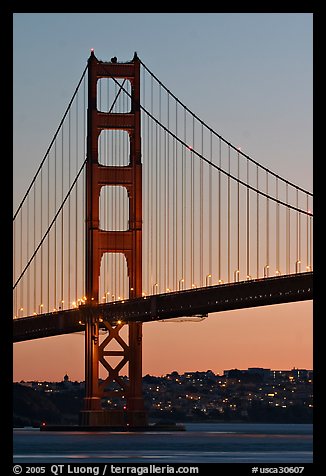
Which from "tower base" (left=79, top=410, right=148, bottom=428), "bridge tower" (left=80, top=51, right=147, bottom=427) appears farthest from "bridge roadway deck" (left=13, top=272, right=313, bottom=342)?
"tower base" (left=79, top=410, right=148, bottom=428)

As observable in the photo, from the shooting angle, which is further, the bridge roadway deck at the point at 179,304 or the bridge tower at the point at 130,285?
the bridge tower at the point at 130,285

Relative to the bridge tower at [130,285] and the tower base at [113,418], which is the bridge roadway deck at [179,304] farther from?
the tower base at [113,418]

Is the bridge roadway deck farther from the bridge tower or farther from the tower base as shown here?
the tower base

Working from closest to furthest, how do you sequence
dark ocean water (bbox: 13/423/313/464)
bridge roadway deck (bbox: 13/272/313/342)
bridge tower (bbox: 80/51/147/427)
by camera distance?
dark ocean water (bbox: 13/423/313/464)
bridge roadway deck (bbox: 13/272/313/342)
bridge tower (bbox: 80/51/147/427)

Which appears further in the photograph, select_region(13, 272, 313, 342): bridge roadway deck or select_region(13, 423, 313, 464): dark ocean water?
Result: select_region(13, 272, 313, 342): bridge roadway deck

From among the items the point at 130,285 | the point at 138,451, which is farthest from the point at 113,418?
the point at 138,451

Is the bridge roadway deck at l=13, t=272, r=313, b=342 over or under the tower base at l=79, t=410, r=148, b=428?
over

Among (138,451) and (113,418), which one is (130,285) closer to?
(113,418)

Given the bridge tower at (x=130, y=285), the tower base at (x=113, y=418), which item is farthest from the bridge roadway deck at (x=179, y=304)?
the tower base at (x=113, y=418)
